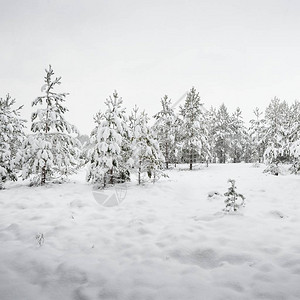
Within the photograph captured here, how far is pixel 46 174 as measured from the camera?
11961mm

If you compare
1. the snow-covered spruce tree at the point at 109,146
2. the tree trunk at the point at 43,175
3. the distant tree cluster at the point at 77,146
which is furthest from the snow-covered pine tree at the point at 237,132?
the tree trunk at the point at 43,175

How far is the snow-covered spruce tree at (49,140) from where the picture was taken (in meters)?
10.3

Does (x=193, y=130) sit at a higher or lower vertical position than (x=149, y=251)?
higher

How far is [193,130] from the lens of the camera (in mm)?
23094

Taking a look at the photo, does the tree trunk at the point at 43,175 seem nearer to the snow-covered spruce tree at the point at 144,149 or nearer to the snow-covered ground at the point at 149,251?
the snow-covered ground at the point at 149,251

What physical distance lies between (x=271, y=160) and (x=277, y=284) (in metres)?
18.2

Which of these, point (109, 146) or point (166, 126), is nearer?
point (109, 146)

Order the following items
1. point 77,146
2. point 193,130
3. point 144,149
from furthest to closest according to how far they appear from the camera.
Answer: point 193,130, point 77,146, point 144,149

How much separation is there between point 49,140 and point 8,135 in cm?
280

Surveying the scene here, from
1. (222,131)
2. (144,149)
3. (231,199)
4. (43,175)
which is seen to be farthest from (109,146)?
(222,131)

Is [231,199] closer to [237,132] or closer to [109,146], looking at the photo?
[109,146]

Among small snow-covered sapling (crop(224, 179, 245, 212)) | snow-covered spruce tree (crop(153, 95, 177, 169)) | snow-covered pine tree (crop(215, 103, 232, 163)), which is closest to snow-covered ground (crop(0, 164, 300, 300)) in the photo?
small snow-covered sapling (crop(224, 179, 245, 212))

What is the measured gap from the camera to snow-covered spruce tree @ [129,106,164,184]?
35.5 feet

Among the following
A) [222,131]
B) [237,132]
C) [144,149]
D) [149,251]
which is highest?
[237,132]
